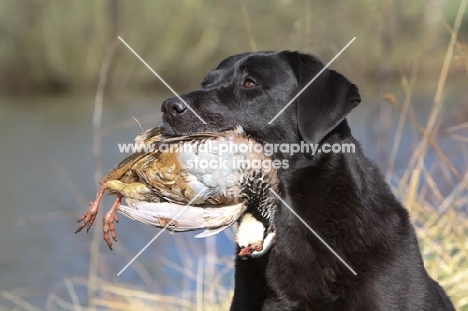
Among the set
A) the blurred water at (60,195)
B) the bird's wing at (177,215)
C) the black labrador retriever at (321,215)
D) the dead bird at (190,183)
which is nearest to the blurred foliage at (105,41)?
the blurred water at (60,195)

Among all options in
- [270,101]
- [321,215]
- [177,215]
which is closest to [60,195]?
[270,101]

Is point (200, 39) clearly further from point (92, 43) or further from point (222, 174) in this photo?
point (222, 174)

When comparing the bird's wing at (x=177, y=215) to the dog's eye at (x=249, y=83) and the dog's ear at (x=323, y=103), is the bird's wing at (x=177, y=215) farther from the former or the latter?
the dog's eye at (x=249, y=83)

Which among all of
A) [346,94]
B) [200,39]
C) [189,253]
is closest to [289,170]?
[346,94]

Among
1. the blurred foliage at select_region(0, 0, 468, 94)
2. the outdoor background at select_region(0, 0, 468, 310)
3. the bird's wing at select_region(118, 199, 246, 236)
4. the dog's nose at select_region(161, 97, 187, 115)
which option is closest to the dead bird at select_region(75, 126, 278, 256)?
the bird's wing at select_region(118, 199, 246, 236)

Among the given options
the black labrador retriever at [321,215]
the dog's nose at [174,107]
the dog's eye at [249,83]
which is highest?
the dog's eye at [249,83]

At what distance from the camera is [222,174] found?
121 inches

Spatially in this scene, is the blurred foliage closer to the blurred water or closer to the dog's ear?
the blurred water

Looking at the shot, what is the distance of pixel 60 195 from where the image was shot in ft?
34.9

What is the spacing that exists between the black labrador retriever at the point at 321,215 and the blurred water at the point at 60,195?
59 centimetres

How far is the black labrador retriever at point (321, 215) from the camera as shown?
3.35m

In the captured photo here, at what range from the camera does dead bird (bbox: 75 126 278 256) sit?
3057 mm

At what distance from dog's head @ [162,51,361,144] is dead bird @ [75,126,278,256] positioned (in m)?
0.30

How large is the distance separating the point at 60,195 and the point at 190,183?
7888 mm
